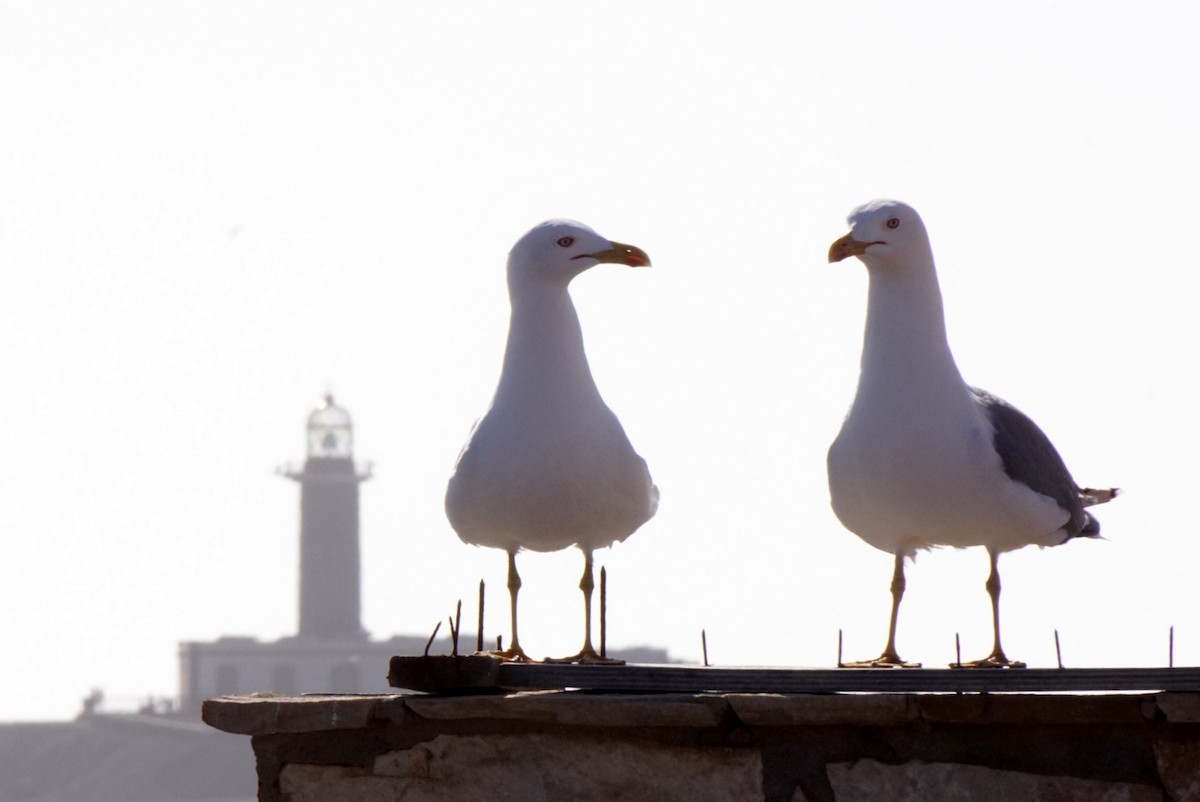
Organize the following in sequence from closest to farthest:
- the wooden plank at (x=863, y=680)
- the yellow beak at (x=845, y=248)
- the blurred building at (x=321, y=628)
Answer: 1. the wooden plank at (x=863, y=680)
2. the yellow beak at (x=845, y=248)
3. the blurred building at (x=321, y=628)

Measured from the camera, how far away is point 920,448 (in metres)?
6.38

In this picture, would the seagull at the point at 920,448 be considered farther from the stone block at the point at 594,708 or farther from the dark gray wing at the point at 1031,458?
the stone block at the point at 594,708

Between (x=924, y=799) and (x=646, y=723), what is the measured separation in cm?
66

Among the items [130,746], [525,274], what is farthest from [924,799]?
[130,746]

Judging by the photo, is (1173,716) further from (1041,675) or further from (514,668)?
(514,668)

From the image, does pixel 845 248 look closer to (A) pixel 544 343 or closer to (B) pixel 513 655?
(A) pixel 544 343

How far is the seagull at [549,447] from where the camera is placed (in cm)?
667

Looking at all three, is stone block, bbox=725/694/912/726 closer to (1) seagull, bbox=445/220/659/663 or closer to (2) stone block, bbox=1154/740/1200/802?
(2) stone block, bbox=1154/740/1200/802

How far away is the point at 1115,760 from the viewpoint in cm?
500

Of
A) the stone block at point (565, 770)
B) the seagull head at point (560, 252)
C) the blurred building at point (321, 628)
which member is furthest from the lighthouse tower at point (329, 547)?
the stone block at point (565, 770)

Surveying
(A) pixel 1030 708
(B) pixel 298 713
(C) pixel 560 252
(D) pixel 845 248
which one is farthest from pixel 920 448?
(B) pixel 298 713

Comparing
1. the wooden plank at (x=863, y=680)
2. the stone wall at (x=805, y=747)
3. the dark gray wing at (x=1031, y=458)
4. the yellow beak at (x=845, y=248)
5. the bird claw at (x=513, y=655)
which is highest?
the yellow beak at (x=845, y=248)

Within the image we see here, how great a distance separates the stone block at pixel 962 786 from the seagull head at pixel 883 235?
1982 mm

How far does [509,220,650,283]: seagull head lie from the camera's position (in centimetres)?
696
